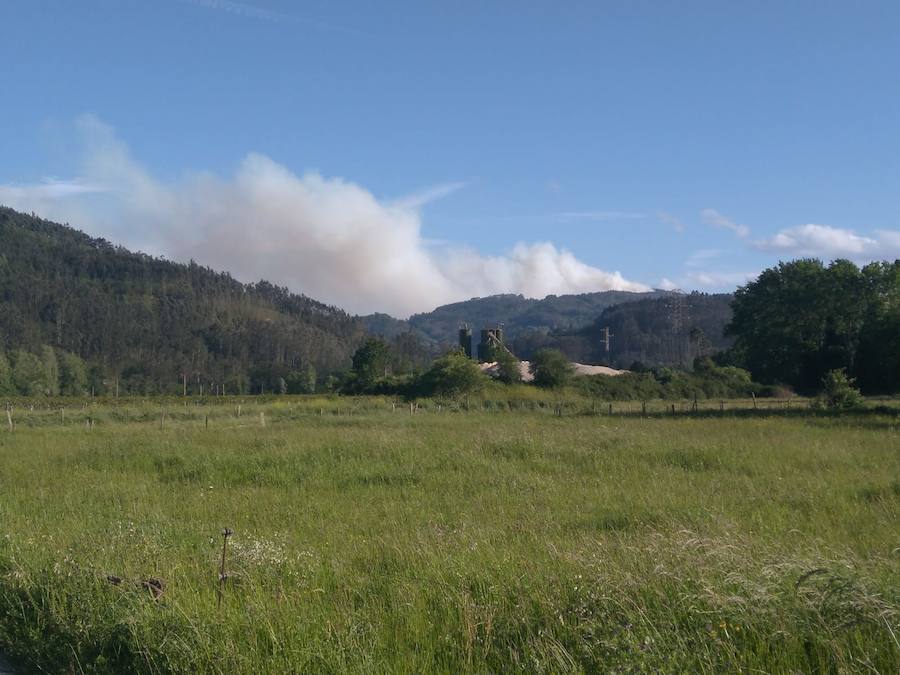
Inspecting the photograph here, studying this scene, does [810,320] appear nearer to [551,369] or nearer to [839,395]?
[551,369]

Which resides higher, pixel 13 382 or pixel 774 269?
pixel 774 269

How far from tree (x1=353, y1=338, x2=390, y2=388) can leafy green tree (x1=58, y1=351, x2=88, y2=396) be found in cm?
4525

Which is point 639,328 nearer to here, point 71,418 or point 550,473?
point 71,418

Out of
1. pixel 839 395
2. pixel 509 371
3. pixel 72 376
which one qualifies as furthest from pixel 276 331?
pixel 839 395

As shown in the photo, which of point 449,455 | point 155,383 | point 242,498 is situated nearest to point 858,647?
point 242,498

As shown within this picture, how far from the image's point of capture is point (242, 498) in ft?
41.1

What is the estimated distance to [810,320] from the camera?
69062mm

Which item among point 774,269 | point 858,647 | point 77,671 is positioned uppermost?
point 774,269

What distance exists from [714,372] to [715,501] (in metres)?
61.6

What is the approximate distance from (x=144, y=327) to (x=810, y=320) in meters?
112

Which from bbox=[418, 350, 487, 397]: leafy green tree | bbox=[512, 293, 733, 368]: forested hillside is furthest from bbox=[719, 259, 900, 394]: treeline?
bbox=[512, 293, 733, 368]: forested hillside

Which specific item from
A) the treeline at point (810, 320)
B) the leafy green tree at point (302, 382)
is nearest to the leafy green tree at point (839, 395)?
the treeline at point (810, 320)

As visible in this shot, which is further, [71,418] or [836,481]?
[71,418]

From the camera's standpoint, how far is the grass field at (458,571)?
4.64m
